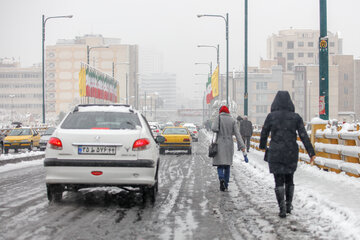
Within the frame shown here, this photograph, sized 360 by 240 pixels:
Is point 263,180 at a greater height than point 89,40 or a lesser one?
lesser

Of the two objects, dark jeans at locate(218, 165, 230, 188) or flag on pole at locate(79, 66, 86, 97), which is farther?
flag on pole at locate(79, 66, 86, 97)

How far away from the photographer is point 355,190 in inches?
386

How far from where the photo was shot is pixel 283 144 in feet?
25.7

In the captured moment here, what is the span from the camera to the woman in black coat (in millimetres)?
7785

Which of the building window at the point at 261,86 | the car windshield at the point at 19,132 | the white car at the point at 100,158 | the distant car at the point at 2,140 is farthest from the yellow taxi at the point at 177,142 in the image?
the building window at the point at 261,86

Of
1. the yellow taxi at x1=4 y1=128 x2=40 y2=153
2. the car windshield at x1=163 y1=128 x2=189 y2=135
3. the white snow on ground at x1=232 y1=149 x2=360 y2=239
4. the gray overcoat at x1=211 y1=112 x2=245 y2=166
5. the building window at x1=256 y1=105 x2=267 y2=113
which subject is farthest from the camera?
the building window at x1=256 y1=105 x2=267 y2=113

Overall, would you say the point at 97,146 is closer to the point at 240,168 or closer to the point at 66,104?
the point at 240,168

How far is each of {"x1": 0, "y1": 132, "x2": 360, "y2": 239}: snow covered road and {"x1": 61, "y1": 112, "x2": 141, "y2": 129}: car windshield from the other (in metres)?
1.23

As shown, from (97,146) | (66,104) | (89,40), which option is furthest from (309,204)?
(89,40)

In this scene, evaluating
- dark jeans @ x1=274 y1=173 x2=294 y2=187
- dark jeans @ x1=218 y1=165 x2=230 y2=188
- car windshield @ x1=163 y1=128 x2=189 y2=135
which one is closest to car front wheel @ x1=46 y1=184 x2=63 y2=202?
dark jeans @ x1=218 y1=165 x2=230 y2=188

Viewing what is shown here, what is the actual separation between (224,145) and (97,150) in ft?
11.0

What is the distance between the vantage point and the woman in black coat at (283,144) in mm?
7785

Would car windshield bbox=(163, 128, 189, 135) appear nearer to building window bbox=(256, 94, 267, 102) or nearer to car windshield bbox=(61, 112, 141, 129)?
car windshield bbox=(61, 112, 141, 129)

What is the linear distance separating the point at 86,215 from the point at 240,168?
10247 millimetres
